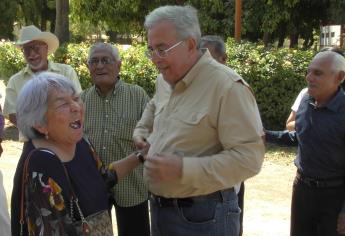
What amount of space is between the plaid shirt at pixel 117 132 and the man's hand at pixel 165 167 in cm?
139

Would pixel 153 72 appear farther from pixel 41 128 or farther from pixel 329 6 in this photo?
pixel 329 6

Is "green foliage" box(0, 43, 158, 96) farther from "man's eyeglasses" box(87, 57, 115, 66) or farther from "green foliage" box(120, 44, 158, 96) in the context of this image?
"man's eyeglasses" box(87, 57, 115, 66)

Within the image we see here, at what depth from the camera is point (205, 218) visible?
2.38m

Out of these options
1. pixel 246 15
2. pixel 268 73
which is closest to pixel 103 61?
pixel 268 73

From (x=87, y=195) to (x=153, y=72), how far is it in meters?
7.08

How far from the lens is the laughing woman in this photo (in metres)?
2.08

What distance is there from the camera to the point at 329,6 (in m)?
15.6

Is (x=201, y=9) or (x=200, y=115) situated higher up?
(x=201, y=9)

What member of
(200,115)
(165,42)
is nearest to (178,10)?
(165,42)

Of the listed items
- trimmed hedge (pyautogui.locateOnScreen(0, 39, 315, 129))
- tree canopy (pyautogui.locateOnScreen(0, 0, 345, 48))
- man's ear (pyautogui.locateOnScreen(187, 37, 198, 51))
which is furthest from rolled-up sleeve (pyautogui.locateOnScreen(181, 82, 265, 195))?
tree canopy (pyautogui.locateOnScreen(0, 0, 345, 48))

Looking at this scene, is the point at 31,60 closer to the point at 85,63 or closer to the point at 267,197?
the point at 267,197

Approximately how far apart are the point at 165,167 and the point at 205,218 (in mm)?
400

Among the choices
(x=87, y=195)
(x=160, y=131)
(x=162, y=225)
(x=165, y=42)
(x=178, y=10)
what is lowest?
(x=162, y=225)

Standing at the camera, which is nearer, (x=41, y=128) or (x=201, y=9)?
(x=41, y=128)
